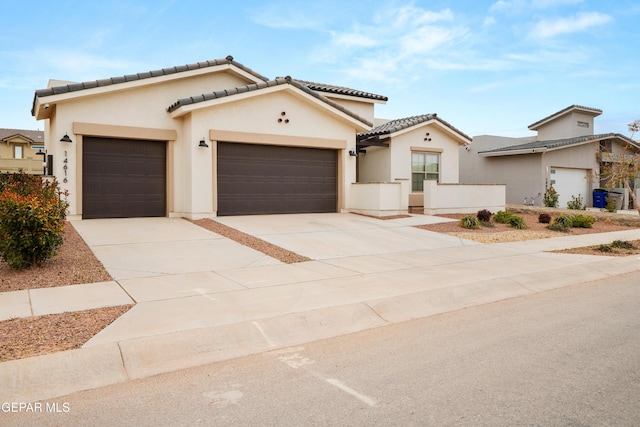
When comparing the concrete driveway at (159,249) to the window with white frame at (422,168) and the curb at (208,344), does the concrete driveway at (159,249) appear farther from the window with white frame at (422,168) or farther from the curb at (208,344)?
the window with white frame at (422,168)

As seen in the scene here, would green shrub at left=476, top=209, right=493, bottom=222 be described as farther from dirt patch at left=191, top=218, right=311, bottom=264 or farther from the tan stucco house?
dirt patch at left=191, top=218, right=311, bottom=264

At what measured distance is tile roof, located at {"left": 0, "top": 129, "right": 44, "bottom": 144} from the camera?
42347mm

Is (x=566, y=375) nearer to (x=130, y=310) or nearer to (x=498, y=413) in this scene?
(x=498, y=413)

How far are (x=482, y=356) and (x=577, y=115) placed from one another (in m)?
30.4

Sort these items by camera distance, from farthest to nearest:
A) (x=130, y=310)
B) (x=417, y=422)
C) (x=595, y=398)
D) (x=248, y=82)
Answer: (x=248, y=82)
(x=130, y=310)
(x=595, y=398)
(x=417, y=422)

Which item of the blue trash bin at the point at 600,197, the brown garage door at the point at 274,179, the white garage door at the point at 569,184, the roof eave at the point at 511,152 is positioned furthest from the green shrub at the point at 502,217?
the blue trash bin at the point at 600,197

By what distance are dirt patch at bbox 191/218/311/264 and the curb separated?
3.51 metres

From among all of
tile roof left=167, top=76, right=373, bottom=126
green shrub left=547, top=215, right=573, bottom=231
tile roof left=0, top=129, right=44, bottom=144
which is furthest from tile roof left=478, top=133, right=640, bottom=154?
tile roof left=0, top=129, right=44, bottom=144

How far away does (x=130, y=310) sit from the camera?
6320 mm

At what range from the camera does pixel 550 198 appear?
84.0ft

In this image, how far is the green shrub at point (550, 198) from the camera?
25.2 meters

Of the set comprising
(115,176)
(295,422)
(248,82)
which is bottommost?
(295,422)

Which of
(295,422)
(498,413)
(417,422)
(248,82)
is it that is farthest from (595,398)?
(248,82)

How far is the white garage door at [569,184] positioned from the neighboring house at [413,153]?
8107 millimetres
